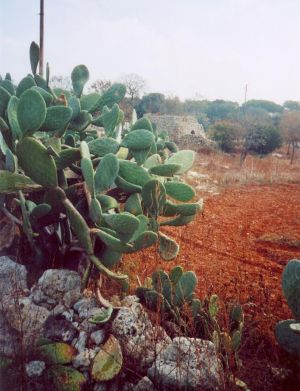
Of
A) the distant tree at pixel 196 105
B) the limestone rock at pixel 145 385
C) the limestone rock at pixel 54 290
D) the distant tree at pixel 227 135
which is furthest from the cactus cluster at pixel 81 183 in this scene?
the distant tree at pixel 196 105

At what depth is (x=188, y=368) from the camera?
1538mm

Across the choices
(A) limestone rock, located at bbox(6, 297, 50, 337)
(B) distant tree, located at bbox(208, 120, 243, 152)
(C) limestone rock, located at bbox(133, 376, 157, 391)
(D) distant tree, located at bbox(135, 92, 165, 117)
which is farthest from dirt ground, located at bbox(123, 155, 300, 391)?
(D) distant tree, located at bbox(135, 92, 165, 117)

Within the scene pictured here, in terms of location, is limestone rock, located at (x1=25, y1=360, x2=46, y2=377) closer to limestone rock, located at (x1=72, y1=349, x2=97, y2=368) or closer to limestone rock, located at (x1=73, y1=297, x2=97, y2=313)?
limestone rock, located at (x1=72, y1=349, x2=97, y2=368)

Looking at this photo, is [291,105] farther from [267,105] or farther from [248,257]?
[248,257]

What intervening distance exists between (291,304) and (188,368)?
0.46 metres

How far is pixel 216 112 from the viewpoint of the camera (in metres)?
40.4

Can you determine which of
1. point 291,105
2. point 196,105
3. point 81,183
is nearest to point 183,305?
point 81,183

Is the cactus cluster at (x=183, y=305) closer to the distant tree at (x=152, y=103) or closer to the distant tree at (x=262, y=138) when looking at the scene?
the distant tree at (x=262, y=138)

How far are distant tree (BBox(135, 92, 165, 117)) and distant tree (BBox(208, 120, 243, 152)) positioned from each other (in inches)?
301

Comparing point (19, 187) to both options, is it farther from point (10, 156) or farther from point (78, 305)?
point (78, 305)

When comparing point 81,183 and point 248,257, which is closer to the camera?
point 81,183

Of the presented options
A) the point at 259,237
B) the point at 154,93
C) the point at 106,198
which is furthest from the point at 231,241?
the point at 154,93

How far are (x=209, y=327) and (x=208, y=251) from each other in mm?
1629

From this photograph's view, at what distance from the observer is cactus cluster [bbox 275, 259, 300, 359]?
5.19 ft
